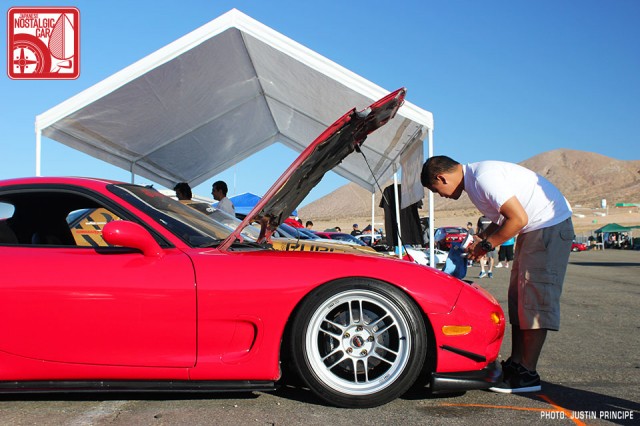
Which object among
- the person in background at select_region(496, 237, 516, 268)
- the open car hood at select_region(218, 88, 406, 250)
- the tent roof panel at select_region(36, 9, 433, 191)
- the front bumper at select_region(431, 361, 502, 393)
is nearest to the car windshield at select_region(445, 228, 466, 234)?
the person in background at select_region(496, 237, 516, 268)

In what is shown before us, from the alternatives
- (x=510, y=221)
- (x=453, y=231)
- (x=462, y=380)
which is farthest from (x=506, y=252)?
(x=453, y=231)

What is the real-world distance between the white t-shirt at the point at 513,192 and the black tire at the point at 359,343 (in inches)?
37.8

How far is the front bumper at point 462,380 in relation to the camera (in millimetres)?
3246

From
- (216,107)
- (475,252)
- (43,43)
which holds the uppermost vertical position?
(43,43)

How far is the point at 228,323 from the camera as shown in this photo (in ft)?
10.6

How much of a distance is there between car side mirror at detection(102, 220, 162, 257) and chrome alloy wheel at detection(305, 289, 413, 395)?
90 centimetres

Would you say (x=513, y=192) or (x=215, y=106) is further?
(x=215, y=106)

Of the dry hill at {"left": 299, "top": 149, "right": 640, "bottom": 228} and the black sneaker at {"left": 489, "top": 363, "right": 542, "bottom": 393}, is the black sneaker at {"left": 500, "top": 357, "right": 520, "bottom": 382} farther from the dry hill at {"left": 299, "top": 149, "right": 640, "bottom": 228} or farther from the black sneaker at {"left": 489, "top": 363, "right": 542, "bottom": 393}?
the dry hill at {"left": 299, "top": 149, "right": 640, "bottom": 228}

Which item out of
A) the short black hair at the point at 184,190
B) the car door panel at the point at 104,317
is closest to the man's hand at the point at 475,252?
the car door panel at the point at 104,317

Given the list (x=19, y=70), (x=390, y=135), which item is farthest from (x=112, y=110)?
(x=390, y=135)

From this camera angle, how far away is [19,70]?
30.1 feet

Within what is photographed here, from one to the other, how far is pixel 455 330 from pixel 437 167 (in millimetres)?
1124

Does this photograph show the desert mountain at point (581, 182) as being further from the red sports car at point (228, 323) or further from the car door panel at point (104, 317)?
the car door panel at point (104, 317)

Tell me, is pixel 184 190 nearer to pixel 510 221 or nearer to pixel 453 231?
pixel 510 221
